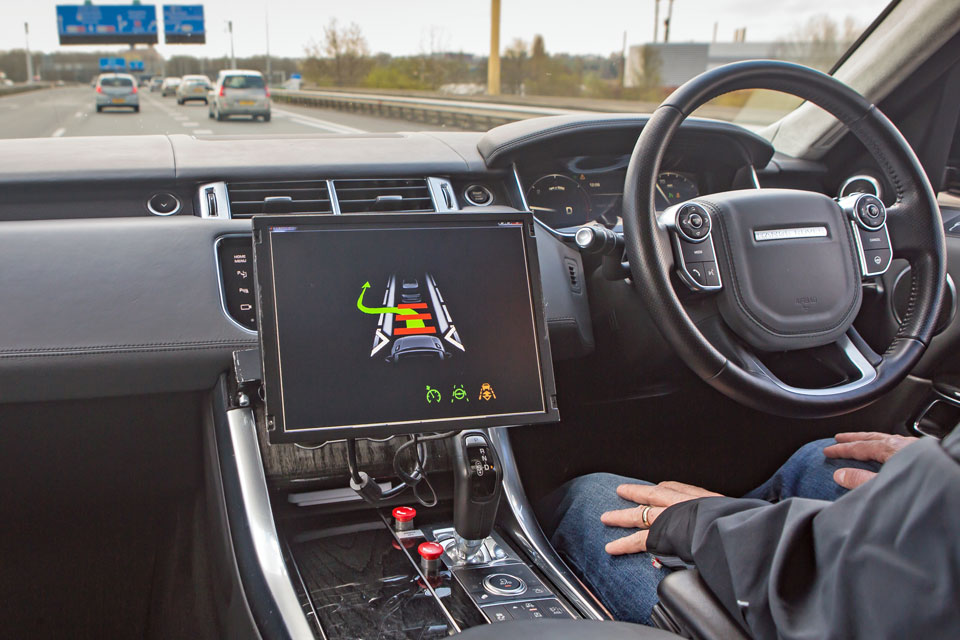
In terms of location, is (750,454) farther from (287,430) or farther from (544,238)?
(287,430)

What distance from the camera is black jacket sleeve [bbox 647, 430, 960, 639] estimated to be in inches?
24.4

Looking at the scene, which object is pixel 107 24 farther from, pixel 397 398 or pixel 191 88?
pixel 397 398

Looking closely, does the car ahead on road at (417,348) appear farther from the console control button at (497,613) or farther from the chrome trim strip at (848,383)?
the chrome trim strip at (848,383)

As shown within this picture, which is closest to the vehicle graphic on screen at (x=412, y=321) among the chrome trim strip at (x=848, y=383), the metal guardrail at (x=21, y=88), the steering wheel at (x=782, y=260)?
the steering wheel at (x=782, y=260)

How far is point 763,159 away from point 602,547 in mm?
1270

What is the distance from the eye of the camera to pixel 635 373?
2.09 m

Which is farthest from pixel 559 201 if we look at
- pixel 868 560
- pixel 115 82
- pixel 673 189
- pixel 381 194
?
pixel 868 560

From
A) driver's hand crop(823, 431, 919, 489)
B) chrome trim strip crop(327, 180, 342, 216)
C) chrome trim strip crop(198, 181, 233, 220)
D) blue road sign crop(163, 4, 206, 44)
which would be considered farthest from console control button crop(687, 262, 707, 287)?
blue road sign crop(163, 4, 206, 44)

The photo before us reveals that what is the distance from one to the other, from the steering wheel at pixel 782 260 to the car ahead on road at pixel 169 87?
Result: 141 cm

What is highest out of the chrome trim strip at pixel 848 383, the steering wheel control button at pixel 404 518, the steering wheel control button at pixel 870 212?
the steering wheel control button at pixel 870 212

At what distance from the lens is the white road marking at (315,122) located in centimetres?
237

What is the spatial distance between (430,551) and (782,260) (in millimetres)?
820

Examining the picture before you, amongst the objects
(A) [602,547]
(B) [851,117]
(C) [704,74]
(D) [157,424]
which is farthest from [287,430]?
(B) [851,117]

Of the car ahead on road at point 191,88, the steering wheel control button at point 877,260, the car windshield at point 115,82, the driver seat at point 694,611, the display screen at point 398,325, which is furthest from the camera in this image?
the car ahead on road at point 191,88
